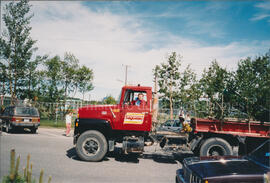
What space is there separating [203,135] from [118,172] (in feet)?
10.2

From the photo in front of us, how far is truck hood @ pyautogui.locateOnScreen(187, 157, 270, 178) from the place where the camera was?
284 centimetres

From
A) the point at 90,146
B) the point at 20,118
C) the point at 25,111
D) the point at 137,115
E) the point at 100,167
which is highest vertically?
the point at 137,115

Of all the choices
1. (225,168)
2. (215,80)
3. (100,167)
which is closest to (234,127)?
(225,168)

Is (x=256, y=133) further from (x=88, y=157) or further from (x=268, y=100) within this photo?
(x=268, y=100)

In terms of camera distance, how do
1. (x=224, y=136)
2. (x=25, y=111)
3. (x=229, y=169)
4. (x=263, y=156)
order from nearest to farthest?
(x=229, y=169) < (x=263, y=156) < (x=224, y=136) < (x=25, y=111)

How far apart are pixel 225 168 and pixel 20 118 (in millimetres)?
12604

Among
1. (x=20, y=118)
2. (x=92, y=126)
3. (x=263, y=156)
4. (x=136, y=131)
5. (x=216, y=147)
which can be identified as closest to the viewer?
(x=263, y=156)

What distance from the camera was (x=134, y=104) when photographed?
6.40 meters

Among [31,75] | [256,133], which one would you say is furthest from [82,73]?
[256,133]

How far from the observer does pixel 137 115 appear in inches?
244

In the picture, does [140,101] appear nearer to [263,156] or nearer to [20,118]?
[263,156]

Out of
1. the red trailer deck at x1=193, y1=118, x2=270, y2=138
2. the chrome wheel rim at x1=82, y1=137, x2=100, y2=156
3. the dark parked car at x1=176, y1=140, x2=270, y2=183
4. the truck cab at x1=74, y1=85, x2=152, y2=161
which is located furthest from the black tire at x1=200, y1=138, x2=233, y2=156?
the chrome wheel rim at x1=82, y1=137, x2=100, y2=156

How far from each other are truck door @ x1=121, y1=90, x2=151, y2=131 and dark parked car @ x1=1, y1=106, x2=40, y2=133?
8773 millimetres

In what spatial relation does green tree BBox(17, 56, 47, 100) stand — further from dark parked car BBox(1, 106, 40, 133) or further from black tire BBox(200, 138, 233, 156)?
black tire BBox(200, 138, 233, 156)
